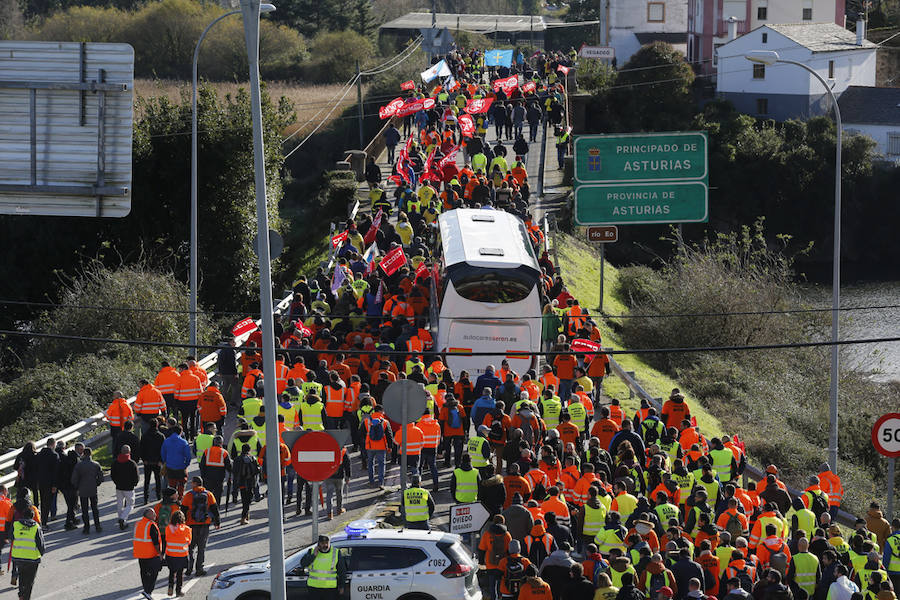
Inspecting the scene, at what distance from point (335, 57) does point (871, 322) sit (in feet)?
152

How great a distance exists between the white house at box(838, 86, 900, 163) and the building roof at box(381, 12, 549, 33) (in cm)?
3487

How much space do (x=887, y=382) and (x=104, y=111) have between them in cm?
3551

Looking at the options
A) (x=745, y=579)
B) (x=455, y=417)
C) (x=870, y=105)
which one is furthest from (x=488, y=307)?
(x=870, y=105)

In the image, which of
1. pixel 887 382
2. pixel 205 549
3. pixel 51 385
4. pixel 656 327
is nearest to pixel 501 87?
pixel 656 327

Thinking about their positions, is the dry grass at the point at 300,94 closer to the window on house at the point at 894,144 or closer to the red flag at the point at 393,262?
the window on house at the point at 894,144

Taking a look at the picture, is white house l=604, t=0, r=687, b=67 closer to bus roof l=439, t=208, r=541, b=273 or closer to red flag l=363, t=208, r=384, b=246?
red flag l=363, t=208, r=384, b=246

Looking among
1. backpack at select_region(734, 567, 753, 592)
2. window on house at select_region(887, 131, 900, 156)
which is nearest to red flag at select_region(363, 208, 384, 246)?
backpack at select_region(734, 567, 753, 592)

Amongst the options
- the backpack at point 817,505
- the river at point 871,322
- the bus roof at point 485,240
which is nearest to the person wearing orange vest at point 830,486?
the backpack at point 817,505

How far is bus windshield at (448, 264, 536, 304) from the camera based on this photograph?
24.3 metres

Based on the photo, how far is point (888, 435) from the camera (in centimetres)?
1959

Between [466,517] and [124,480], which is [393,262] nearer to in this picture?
[124,480]

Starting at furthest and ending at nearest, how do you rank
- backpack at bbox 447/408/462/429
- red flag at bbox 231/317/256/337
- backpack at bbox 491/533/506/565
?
1. red flag at bbox 231/317/256/337
2. backpack at bbox 447/408/462/429
3. backpack at bbox 491/533/506/565

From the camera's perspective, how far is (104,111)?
36.5 ft

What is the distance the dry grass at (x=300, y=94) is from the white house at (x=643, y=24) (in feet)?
63.5
